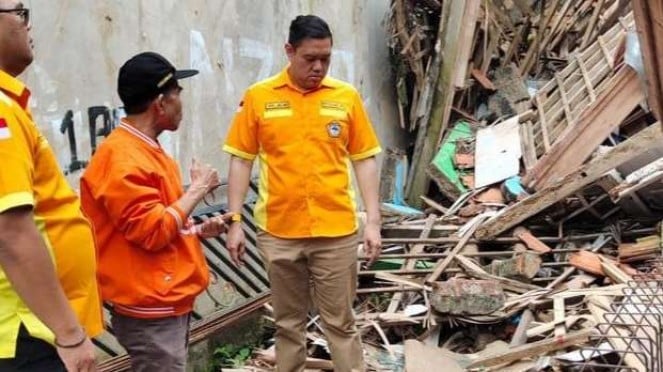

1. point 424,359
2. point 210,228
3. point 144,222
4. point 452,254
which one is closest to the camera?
point 144,222

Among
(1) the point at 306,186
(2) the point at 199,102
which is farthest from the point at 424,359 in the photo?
(2) the point at 199,102

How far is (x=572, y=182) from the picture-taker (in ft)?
20.8

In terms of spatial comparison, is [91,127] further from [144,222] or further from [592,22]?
[592,22]

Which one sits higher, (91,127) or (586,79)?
(586,79)

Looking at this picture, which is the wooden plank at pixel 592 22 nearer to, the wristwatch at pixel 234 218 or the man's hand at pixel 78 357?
the wristwatch at pixel 234 218

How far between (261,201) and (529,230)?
3262 mm

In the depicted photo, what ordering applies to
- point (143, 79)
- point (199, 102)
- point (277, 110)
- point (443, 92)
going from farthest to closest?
1. point (443, 92)
2. point (199, 102)
3. point (277, 110)
4. point (143, 79)

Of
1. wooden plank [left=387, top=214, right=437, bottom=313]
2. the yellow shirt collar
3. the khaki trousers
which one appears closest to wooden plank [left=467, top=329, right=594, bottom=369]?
the khaki trousers

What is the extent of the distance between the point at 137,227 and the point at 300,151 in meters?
1.37

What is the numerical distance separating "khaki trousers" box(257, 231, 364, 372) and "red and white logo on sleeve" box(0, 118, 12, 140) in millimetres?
2236

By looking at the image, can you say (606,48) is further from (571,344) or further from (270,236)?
(270,236)

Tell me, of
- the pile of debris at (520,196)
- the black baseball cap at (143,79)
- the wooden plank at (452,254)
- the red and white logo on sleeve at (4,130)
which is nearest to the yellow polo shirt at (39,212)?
the red and white logo on sleeve at (4,130)

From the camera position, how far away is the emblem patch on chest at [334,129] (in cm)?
407

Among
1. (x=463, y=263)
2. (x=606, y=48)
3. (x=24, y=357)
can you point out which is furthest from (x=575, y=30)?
(x=24, y=357)
